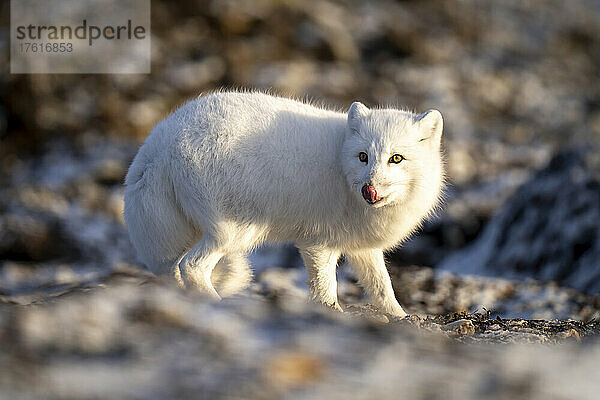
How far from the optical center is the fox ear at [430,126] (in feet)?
13.8

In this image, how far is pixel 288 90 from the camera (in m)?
11.8

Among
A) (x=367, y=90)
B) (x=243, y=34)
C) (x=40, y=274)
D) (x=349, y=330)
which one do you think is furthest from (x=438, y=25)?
(x=349, y=330)

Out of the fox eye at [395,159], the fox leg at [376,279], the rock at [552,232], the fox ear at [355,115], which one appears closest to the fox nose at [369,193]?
the fox eye at [395,159]

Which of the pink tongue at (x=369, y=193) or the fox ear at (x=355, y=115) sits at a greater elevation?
the fox ear at (x=355, y=115)

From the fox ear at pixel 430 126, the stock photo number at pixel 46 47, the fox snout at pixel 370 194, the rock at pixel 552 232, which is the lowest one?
the rock at pixel 552 232

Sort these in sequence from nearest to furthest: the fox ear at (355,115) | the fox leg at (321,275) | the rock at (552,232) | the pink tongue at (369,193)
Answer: the pink tongue at (369,193) < the fox ear at (355,115) < the fox leg at (321,275) < the rock at (552,232)

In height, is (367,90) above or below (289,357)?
above

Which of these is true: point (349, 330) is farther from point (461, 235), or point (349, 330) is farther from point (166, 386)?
point (461, 235)

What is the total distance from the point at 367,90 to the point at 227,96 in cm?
828

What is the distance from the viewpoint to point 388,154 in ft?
13.2
